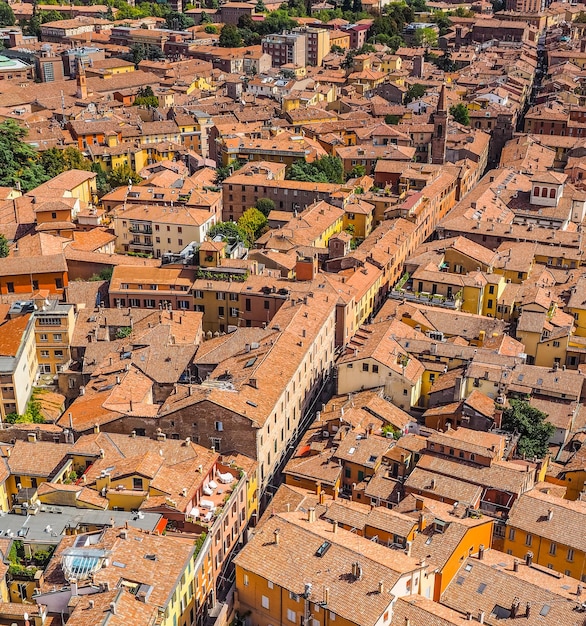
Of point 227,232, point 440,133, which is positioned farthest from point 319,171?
point 227,232

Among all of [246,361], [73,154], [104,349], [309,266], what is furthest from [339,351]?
[73,154]

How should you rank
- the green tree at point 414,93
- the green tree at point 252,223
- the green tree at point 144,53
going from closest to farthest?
the green tree at point 252,223, the green tree at point 414,93, the green tree at point 144,53

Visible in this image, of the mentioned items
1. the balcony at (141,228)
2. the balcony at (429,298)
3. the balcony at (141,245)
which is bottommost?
the balcony at (429,298)

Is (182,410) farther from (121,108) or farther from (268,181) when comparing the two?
(121,108)

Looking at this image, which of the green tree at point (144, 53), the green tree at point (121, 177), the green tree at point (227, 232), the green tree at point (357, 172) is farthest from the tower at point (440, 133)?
the green tree at point (144, 53)

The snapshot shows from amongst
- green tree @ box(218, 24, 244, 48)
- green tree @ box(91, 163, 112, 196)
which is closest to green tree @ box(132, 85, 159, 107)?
green tree @ box(91, 163, 112, 196)

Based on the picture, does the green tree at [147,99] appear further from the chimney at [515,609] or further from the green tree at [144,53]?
the chimney at [515,609]
